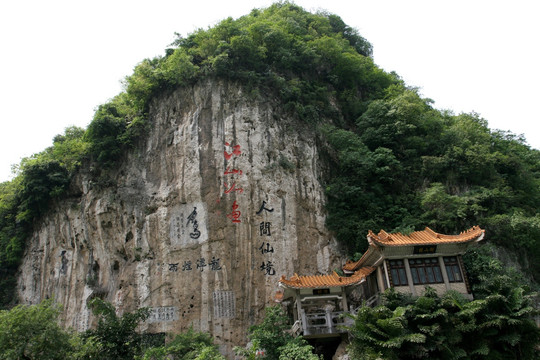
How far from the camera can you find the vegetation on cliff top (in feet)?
47.8

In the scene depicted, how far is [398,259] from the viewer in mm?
12430

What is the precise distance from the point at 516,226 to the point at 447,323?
187 inches

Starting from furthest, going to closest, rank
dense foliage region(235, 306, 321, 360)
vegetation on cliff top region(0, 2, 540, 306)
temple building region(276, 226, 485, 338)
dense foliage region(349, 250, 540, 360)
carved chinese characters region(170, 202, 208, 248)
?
vegetation on cliff top region(0, 2, 540, 306) < carved chinese characters region(170, 202, 208, 248) < temple building region(276, 226, 485, 338) < dense foliage region(235, 306, 321, 360) < dense foliage region(349, 250, 540, 360)

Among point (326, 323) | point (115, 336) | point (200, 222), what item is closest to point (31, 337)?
point (115, 336)

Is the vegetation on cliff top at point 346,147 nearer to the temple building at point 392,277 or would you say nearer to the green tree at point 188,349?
the temple building at point 392,277

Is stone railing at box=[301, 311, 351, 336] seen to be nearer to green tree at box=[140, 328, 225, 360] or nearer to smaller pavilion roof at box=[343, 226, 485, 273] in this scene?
smaller pavilion roof at box=[343, 226, 485, 273]

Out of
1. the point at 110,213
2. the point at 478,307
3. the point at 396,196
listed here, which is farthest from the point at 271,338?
the point at 110,213

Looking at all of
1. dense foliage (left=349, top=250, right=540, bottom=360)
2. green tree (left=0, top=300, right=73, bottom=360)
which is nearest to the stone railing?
dense foliage (left=349, top=250, right=540, bottom=360)

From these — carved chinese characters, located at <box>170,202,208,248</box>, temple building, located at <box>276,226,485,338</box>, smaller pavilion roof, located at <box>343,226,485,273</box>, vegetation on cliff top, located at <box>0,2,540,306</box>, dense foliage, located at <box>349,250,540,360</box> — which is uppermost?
vegetation on cliff top, located at <box>0,2,540,306</box>

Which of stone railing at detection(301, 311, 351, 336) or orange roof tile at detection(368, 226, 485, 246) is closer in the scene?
stone railing at detection(301, 311, 351, 336)

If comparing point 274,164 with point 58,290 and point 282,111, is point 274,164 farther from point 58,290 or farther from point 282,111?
point 58,290

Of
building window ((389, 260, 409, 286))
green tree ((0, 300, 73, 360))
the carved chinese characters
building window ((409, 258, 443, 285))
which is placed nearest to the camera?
green tree ((0, 300, 73, 360))

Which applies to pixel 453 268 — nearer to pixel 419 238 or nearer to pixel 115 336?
pixel 419 238

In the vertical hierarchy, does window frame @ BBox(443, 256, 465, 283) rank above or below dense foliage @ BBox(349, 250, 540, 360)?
above
